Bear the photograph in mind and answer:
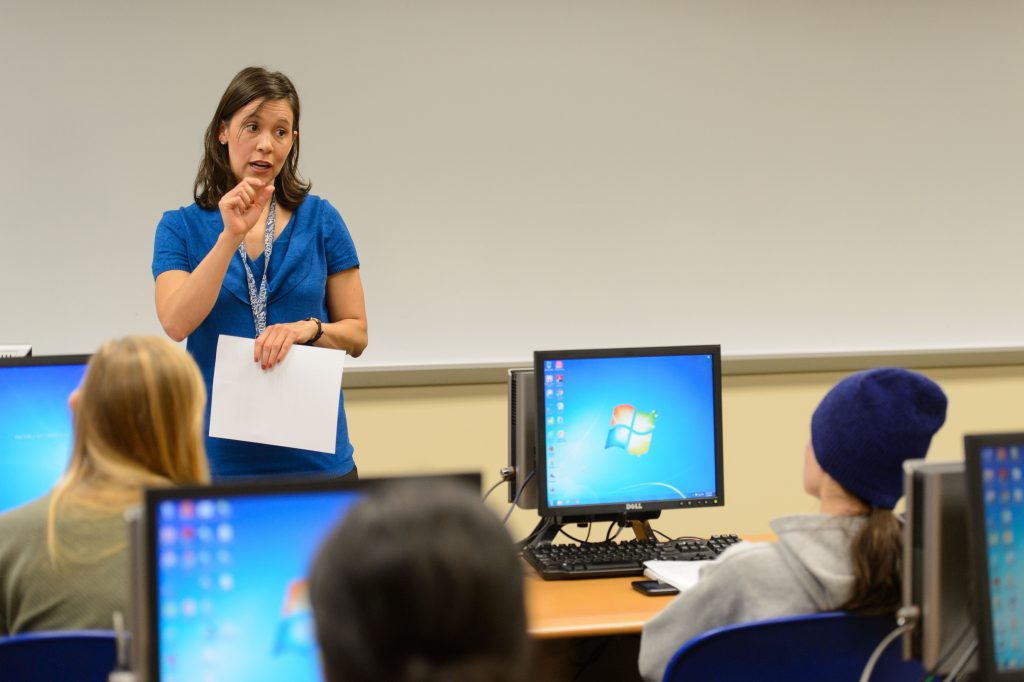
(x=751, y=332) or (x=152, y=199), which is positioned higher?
(x=152, y=199)

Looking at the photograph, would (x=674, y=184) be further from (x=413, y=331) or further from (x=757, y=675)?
(x=757, y=675)

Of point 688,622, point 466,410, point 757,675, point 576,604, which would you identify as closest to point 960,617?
point 757,675

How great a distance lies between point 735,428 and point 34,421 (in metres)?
2.61

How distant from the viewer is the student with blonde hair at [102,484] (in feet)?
5.13

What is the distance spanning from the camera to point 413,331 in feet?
12.6

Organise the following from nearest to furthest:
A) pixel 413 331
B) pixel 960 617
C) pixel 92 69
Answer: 1. pixel 960 617
2. pixel 92 69
3. pixel 413 331

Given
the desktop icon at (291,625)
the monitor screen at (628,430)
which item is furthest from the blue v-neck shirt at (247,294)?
the desktop icon at (291,625)

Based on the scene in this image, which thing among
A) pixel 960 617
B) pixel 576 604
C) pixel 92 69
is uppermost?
pixel 92 69

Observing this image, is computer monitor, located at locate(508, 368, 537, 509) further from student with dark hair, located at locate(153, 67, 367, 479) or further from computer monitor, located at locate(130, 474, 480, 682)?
computer monitor, located at locate(130, 474, 480, 682)

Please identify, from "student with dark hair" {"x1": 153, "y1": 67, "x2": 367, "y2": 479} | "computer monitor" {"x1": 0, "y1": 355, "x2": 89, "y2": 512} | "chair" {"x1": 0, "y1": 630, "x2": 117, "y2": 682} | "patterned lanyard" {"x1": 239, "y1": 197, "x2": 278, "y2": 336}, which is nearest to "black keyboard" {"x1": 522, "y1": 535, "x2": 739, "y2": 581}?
"student with dark hair" {"x1": 153, "y1": 67, "x2": 367, "y2": 479}

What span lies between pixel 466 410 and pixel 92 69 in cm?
169

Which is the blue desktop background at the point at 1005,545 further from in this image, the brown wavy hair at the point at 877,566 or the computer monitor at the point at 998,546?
the brown wavy hair at the point at 877,566

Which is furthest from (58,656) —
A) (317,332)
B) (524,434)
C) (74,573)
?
(524,434)

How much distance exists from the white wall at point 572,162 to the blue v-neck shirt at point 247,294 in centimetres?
120
